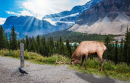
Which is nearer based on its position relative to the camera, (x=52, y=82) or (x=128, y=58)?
(x=52, y=82)

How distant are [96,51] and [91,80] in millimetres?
1916

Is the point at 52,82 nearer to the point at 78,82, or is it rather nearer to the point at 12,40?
the point at 78,82

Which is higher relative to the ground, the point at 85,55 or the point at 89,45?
the point at 89,45

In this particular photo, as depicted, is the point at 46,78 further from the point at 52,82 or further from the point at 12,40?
the point at 12,40

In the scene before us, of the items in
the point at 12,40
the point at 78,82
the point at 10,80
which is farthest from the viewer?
the point at 12,40

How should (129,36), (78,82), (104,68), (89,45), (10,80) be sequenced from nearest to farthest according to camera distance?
(78,82) → (10,80) → (89,45) → (104,68) → (129,36)

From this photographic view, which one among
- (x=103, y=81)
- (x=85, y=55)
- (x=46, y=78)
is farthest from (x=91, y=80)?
(x=46, y=78)

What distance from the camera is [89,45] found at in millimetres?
6379

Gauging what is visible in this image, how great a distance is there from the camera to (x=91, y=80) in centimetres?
546

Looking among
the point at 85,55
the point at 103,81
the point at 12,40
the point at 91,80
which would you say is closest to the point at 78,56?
the point at 85,55

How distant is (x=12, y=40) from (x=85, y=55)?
67800 mm

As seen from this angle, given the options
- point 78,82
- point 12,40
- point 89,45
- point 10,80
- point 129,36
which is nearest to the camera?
point 78,82

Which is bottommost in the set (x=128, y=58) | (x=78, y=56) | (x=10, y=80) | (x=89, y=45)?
(x=128, y=58)

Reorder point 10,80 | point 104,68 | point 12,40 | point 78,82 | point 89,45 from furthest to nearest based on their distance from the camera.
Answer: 1. point 12,40
2. point 104,68
3. point 89,45
4. point 10,80
5. point 78,82
